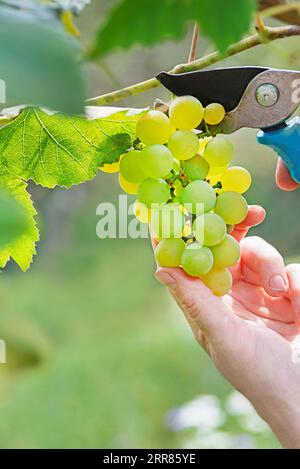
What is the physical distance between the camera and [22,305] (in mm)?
3416

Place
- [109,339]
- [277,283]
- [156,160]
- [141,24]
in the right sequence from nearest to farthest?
[141,24], [156,160], [277,283], [109,339]

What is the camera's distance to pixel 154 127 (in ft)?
1.61

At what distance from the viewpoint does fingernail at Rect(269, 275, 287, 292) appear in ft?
2.54

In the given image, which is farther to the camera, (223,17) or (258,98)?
(258,98)

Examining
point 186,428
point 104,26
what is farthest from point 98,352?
point 104,26

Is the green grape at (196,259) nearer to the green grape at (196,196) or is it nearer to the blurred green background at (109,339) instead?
the green grape at (196,196)

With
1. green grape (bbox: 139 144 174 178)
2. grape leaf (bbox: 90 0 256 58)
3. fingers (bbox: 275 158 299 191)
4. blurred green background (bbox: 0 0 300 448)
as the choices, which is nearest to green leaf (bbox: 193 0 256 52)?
grape leaf (bbox: 90 0 256 58)

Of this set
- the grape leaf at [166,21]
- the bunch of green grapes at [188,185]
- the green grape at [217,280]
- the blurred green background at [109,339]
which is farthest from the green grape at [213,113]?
the blurred green background at [109,339]

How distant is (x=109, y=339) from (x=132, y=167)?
2706 millimetres

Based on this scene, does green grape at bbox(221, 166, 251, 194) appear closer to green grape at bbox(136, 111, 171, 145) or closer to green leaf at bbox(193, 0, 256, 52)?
green grape at bbox(136, 111, 171, 145)

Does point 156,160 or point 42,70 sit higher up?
point 156,160

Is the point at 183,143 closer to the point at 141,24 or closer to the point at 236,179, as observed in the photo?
the point at 236,179

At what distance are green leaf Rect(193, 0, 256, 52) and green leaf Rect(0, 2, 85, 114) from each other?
0.04 metres

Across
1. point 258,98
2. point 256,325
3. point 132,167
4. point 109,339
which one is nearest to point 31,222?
point 132,167
